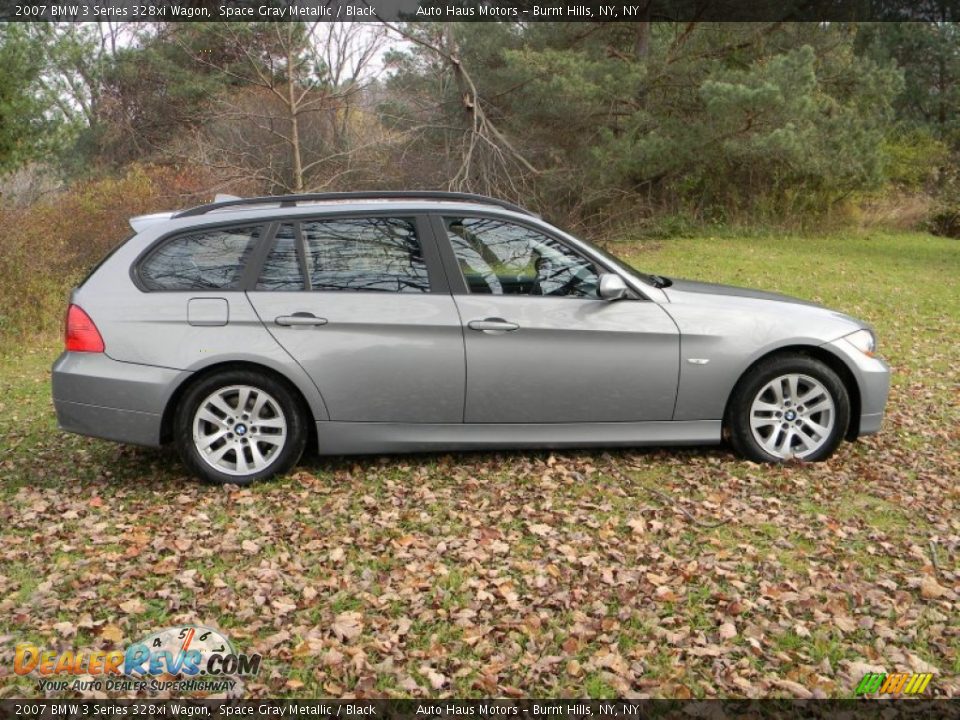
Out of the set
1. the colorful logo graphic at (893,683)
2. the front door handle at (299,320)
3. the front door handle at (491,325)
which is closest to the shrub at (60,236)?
the front door handle at (299,320)

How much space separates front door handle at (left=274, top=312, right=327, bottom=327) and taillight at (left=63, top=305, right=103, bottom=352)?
3.44ft

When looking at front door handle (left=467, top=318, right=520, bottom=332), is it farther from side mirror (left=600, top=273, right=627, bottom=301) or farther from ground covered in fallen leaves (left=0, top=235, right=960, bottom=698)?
ground covered in fallen leaves (left=0, top=235, right=960, bottom=698)

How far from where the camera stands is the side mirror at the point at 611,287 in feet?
18.1

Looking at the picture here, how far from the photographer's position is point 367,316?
5484mm

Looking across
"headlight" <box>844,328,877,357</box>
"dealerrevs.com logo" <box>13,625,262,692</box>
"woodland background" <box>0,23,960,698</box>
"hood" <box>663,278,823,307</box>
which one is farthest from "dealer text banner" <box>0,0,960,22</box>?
"dealerrevs.com logo" <box>13,625,262,692</box>

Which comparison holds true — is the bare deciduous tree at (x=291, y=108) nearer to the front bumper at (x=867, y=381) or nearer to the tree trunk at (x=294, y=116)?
the tree trunk at (x=294, y=116)

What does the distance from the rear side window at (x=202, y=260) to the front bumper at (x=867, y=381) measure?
3.68m

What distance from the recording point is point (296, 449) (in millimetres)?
5508

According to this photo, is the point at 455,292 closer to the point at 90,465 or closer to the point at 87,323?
the point at 87,323

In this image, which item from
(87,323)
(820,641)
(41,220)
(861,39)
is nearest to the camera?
(820,641)

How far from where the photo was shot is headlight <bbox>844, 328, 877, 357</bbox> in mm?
5857

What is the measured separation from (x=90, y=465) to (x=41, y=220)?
8317 millimetres

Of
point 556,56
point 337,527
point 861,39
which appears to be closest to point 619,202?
point 556,56

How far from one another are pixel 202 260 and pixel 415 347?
1398mm
